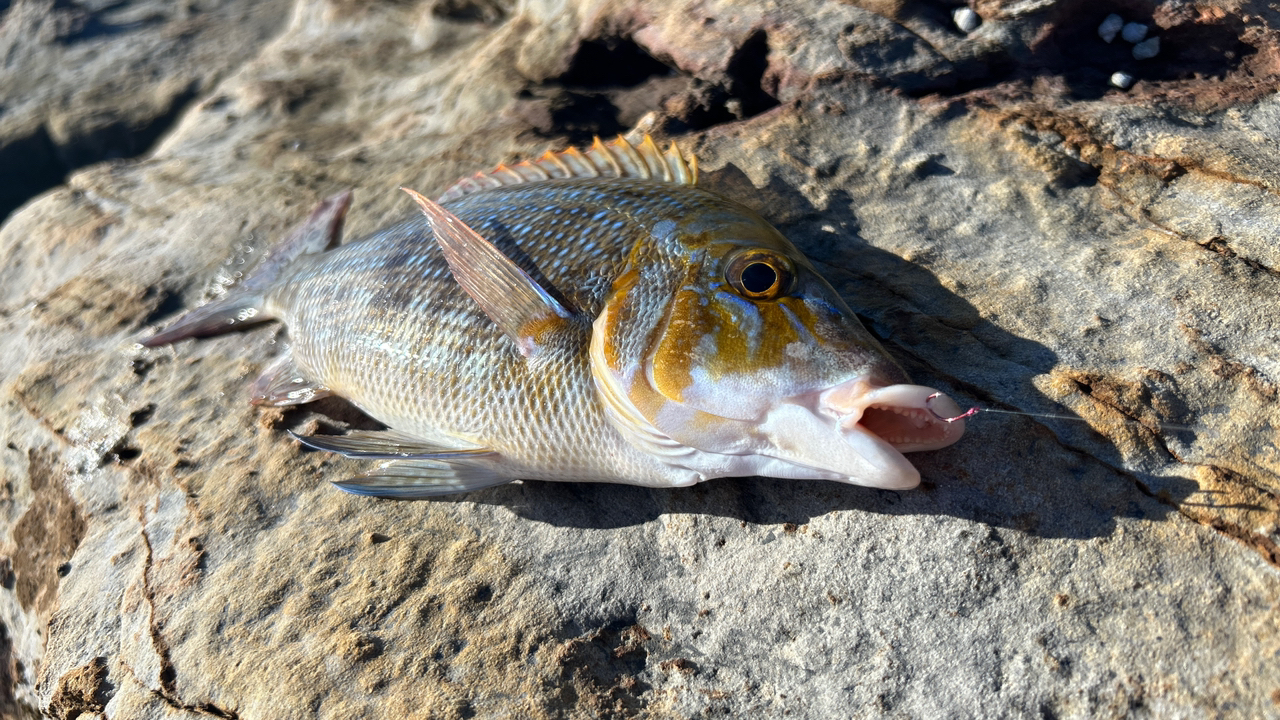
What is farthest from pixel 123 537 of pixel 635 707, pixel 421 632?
pixel 635 707

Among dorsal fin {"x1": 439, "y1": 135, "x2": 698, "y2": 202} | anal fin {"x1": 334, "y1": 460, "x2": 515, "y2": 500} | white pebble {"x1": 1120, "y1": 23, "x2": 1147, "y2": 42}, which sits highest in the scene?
dorsal fin {"x1": 439, "y1": 135, "x2": 698, "y2": 202}

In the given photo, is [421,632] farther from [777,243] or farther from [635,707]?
[777,243]

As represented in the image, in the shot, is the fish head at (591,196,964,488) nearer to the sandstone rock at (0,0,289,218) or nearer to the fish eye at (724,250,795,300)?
the fish eye at (724,250,795,300)


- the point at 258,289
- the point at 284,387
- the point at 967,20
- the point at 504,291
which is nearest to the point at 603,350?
the point at 504,291

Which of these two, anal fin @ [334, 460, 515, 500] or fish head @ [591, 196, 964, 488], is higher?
fish head @ [591, 196, 964, 488]

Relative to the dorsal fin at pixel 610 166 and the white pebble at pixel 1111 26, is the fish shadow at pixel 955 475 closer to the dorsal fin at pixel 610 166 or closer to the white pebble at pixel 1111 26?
the dorsal fin at pixel 610 166

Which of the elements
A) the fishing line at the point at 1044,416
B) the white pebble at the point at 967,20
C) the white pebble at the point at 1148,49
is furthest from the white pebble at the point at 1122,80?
the fishing line at the point at 1044,416

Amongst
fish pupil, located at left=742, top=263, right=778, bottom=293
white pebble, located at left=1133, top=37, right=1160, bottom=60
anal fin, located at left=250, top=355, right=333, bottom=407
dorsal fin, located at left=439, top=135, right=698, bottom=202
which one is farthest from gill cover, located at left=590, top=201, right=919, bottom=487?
white pebble, located at left=1133, top=37, right=1160, bottom=60
